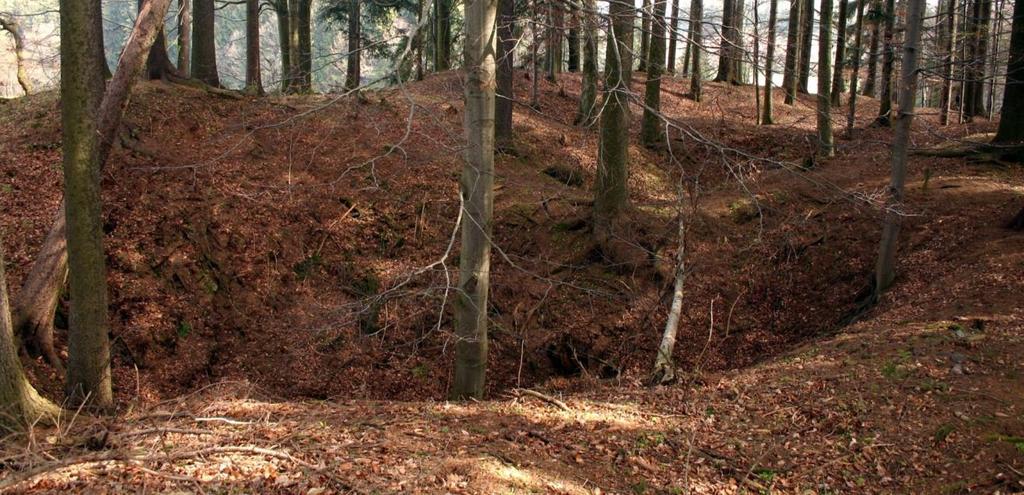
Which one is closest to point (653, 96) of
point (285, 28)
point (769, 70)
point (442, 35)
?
point (769, 70)

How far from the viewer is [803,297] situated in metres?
10.7

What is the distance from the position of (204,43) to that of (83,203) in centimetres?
997

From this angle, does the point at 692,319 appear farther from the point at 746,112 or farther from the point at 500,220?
the point at 746,112

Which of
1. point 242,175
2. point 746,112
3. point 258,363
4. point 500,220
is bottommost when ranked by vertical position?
point 258,363

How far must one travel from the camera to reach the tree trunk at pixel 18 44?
12312 millimetres

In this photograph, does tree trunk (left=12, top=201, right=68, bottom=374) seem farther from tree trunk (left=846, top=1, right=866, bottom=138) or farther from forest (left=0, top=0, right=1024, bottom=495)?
tree trunk (left=846, top=1, right=866, bottom=138)

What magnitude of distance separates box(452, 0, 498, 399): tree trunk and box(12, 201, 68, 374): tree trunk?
5024 mm

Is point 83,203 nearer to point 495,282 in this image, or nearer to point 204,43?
point 495,282

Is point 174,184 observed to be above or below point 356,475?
above

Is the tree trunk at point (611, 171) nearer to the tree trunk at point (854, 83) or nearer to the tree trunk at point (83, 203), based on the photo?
the tree trunk at point (854, 83)

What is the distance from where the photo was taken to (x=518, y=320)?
10.6m

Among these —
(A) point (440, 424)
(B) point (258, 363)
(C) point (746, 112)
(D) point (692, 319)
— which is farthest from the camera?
(C) point (746, 112)

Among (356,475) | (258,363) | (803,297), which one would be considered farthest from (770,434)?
(258,363)

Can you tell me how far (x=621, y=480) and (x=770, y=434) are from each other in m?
1.72
